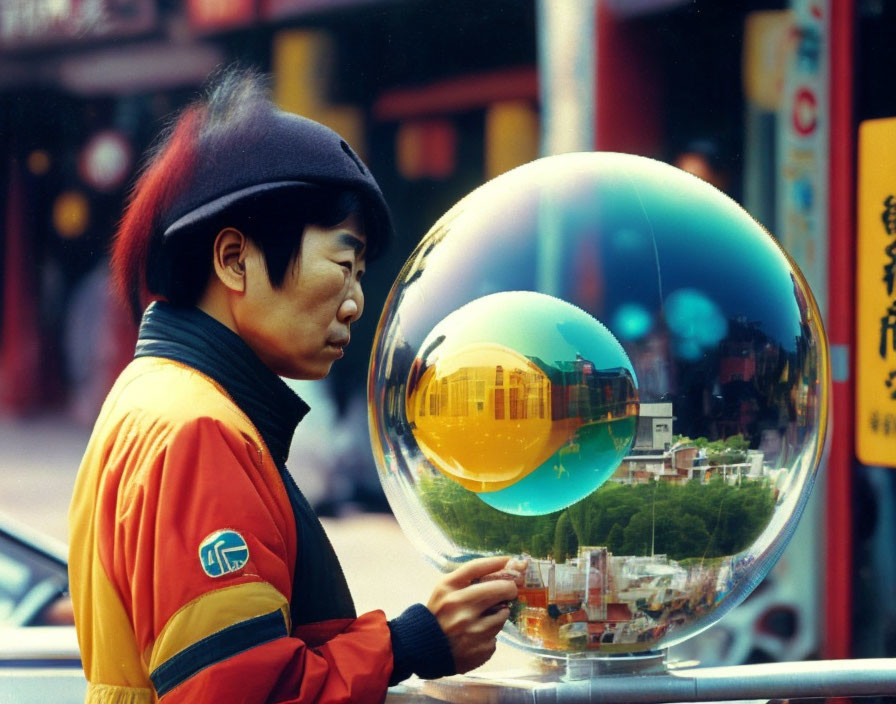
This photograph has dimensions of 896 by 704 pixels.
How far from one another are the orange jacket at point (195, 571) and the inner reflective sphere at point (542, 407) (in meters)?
0.23

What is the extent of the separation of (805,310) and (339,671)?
709 millimetres

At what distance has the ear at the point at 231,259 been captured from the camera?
147 centimetres

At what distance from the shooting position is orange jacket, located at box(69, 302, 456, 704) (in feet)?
4.08

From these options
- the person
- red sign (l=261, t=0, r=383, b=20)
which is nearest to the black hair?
the person

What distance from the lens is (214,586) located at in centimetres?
125

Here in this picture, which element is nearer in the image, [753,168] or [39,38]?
[753,168]

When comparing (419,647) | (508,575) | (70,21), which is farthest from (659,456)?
(70,21)

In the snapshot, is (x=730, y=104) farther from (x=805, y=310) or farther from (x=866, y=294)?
(x=805, y=310)

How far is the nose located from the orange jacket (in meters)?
0.18

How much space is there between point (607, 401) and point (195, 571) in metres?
0.47

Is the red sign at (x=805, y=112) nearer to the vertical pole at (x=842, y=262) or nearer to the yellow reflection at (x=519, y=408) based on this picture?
the vertical pole at (x=842, y=262)

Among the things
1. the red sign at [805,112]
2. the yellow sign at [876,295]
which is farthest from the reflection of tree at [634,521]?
the red sign at [805,112]

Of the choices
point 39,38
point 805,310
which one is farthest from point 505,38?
point 805,310

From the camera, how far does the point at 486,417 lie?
135 cm
